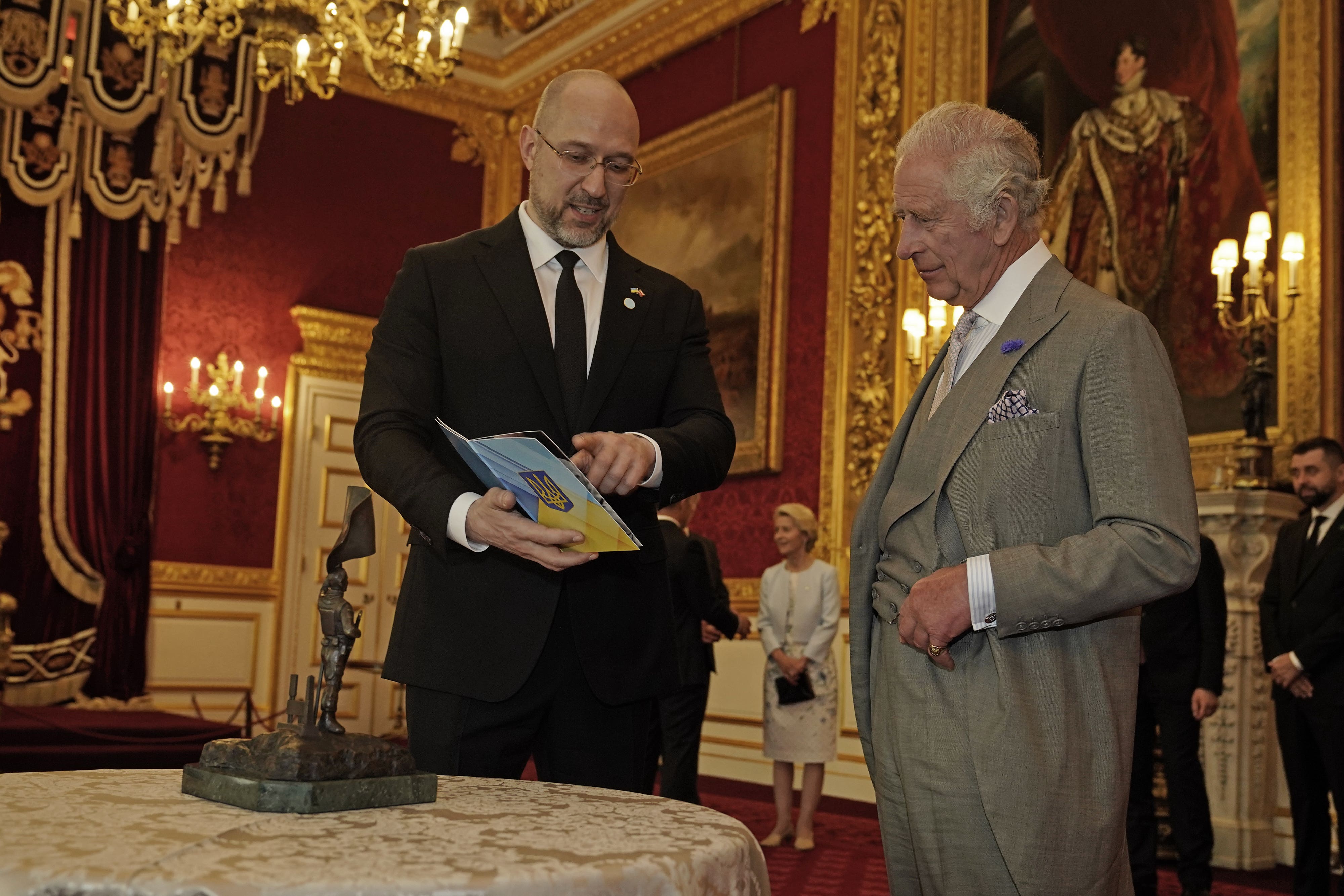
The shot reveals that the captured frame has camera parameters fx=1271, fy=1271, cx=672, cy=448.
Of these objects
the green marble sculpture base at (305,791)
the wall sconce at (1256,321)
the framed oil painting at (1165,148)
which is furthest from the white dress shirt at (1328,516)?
the green marble sculpture base at (305,791)

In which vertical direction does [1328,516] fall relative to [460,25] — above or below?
below

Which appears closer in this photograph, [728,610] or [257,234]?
[728,610]

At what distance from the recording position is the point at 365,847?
1121 mm

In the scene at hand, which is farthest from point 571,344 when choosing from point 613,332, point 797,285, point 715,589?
point 797,285

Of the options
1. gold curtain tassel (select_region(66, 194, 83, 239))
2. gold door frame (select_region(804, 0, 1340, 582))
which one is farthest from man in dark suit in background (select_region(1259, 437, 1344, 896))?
gold curtain tassel (select_region(66, 194, 83, 239))

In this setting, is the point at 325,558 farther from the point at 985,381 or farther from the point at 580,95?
the point at 985,381

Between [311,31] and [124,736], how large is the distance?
3738 millimetres

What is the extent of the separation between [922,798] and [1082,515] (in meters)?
0.45

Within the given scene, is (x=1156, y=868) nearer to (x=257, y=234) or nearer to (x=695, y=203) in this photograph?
(x=695, y=203)

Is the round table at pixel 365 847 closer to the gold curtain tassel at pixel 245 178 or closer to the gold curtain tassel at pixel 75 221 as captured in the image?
the gold curtain tassel at pixel 245 178

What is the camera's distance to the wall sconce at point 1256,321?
570 centimetres

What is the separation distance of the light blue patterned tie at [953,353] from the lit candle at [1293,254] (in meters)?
A: 4.38

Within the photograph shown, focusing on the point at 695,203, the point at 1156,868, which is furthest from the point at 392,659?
the point at 695,203

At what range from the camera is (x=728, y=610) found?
20.9 feet
